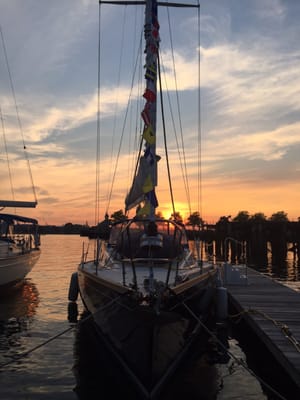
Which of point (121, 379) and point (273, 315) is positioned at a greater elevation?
point (273, 315)

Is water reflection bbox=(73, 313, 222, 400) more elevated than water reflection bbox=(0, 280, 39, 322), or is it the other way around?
water reflection bbox=(0, 280, 39, 322)

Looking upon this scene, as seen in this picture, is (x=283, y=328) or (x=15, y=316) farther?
(x=15, y=316)

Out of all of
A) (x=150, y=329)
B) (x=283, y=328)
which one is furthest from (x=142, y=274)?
(x=283, y=328)

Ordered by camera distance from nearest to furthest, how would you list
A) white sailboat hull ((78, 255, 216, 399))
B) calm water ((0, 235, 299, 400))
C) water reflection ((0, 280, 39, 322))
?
1. white sailboat hull ((78, 255, 216, 399))
2. calm water ((0, 235, 299, 400))
3. water reflection ((0, 280, 39, 322))

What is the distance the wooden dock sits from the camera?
8172 millimetres

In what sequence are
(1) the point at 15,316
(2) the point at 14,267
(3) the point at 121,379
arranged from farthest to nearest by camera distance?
(2) the point at 14,267, (1) the point at 15,316, (3) the point at 121,379

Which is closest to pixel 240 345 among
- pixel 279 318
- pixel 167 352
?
pixel 279 318

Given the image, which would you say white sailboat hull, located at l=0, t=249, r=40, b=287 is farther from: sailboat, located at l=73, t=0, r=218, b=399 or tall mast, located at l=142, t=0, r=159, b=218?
tall mast, located at l=142, t=0, r=159, b=218

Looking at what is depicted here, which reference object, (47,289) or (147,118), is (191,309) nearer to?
(147,118)

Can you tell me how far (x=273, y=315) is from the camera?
1159 cm

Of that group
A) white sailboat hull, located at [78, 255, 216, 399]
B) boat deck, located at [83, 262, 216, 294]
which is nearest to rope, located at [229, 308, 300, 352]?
white sailboat hull, located at [78, 255, 216, 399]

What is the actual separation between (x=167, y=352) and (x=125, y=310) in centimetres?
91

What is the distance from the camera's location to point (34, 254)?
21547 millimetres

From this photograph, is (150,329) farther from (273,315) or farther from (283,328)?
(273,315)
